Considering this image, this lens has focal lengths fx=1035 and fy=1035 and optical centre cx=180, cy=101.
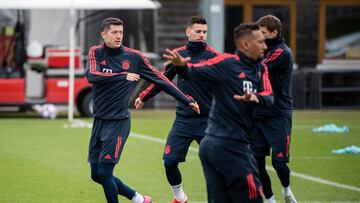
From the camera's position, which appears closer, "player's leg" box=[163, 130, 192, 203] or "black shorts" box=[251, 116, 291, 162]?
"black shorts" box=[251, 116, 291, 162]

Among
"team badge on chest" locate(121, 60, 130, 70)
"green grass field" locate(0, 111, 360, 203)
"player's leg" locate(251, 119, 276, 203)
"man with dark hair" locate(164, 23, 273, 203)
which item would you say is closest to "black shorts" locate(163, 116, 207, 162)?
"player's leg" locate(251, 119, 276, 203)

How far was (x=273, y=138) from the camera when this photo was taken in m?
11.8

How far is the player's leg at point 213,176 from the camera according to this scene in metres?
8.99

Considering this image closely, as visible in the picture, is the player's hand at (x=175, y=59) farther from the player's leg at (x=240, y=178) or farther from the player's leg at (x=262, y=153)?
the player's leg at (x=262, y=153)

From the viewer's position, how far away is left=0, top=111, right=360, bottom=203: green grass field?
13.2 metres

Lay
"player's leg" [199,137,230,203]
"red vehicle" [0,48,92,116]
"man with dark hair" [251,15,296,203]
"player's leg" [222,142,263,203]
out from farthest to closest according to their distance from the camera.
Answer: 1. "red vehicle" [0,48,92,116]
2. "man with dark hair" [251,15,296,203]
3. "player's leg" [199,137,230,203]
4. "player's leg" [222,142,263,203]

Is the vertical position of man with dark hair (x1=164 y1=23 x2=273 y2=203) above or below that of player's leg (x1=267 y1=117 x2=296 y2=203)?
above

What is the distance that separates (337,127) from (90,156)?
41.5 feet

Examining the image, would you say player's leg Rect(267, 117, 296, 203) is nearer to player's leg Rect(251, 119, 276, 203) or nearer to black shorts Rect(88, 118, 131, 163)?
player's leg Rect(251, 119, 276, 203)

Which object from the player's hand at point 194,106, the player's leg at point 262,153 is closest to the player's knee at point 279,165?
the player's leg at point 262,153

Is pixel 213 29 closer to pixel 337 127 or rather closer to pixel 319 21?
pixel 319 21

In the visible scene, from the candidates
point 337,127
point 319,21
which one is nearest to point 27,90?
point 337,127

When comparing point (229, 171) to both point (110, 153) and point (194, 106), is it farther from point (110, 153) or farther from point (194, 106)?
point (110, 153)

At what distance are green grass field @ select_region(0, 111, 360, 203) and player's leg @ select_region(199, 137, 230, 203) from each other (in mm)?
Answer: 3572
